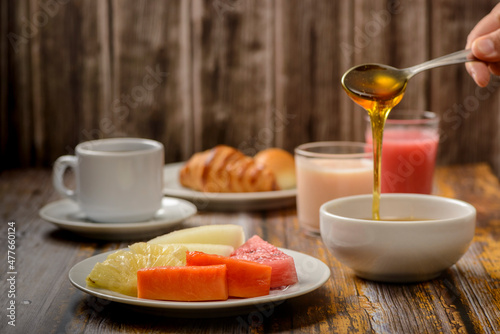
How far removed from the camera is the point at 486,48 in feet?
3.82

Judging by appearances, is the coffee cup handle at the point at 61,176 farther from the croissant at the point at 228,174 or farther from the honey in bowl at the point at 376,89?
the honey in bowl at the point at 376,89

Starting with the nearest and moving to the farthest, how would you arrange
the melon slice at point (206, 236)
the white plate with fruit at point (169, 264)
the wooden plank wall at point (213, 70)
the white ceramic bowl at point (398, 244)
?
the white plate with fruit at point (169, 264) → the white ceramic bowl at point (398, 244) → the melon slice at point (206, 236) → the wooden plank wall at point (213, 70)

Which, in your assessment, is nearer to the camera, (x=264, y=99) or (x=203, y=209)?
(x=203, y=209)

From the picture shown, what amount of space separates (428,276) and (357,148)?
0.48 meters

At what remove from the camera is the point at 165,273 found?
3.13 ft

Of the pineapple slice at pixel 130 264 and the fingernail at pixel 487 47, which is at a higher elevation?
the fingernail at pixel 487 47

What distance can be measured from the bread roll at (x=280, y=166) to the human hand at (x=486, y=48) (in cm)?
57

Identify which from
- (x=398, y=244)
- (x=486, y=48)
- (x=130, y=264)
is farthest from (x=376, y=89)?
(x=130, y=264)

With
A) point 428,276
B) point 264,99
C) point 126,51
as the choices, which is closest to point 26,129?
point 126,51

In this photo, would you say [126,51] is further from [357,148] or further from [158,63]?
[357,148]

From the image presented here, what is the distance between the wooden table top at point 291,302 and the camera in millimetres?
949

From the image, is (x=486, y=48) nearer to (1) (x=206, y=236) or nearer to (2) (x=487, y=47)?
(2) (x=487, y=47)

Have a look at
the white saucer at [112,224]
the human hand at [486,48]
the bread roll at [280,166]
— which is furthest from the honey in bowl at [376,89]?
the bread roll at [280,166]

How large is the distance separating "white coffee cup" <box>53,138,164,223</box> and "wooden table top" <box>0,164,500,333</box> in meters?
0.07
